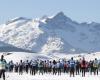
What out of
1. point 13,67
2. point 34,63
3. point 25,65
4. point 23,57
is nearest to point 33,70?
point 34,63

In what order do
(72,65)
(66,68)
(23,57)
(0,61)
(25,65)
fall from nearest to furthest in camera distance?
(0,61), (72,65), (66,68), (25,65), (23,57)

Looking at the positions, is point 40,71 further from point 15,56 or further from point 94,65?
point 15,56

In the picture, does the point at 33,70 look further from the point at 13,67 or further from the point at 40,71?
the point at 13,67

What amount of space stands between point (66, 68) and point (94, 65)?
2.89m

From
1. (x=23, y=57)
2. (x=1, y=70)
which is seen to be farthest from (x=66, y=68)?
(x=23, y=57)

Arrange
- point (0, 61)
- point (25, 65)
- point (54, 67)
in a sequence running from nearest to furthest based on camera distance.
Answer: point (0, 61) < point (54, 67) < point (25, 65)

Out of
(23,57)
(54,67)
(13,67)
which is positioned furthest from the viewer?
(23,57)

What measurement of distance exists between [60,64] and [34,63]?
2.76 m

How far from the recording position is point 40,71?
5366cm

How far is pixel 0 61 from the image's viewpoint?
3328cm

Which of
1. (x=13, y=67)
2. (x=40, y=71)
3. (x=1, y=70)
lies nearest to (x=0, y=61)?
(x=1, y=70)

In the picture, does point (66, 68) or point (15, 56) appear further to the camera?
point (15, 56)

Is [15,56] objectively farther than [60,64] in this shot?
Yes

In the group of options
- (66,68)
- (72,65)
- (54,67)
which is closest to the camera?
(72,65)
